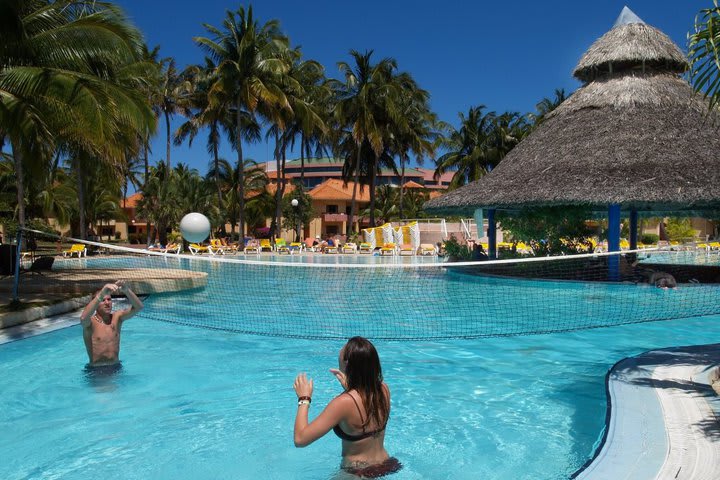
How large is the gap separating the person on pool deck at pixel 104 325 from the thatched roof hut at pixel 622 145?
13.2m

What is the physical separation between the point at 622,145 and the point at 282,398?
14921 millimetres

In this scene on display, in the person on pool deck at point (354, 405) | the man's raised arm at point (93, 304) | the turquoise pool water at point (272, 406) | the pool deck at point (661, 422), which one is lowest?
the turquoise pool water at point (272, 406)

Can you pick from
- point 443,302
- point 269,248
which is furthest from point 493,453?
point 269,248

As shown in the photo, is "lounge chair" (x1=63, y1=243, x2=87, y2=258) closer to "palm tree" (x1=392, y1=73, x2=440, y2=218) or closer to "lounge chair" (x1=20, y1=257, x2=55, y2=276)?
"lounge chair" (x1=20, y1=257, x2=55, y2=276)

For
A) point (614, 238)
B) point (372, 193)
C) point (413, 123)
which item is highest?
point (413, 123)

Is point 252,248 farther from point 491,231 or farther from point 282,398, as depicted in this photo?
point 282,398

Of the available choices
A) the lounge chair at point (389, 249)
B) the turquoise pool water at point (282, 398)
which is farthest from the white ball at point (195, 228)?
the lounge chair at point (389, 249)

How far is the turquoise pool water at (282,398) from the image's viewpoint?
553 cm

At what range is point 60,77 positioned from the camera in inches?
455

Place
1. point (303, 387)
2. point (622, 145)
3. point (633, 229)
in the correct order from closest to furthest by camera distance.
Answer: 1. point (303, 387)
2. point (622, 145)
3. point (633, 229)

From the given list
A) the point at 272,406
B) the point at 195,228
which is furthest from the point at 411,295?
the point at 272,406

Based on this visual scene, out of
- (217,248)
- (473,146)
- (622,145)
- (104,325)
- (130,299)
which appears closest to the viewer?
(130,299)

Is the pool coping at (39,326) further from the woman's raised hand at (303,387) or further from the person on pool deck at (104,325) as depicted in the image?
the woman's raised hand at (303,387)

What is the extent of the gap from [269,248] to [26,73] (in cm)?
2489
